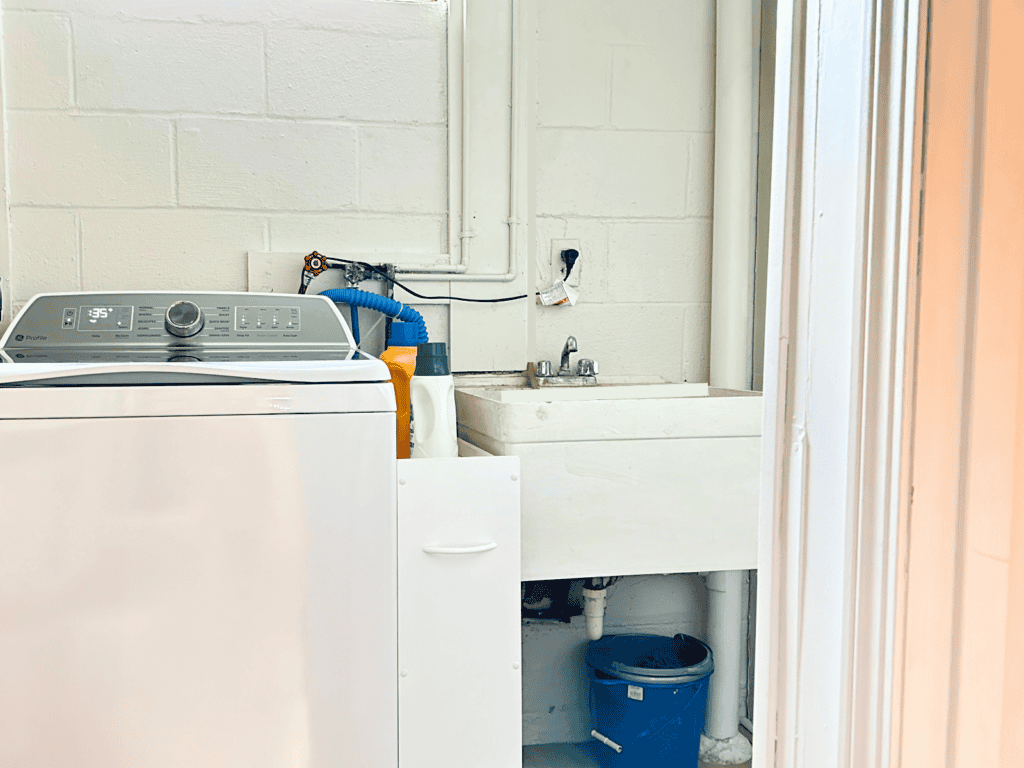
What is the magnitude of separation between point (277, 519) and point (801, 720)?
71 cm

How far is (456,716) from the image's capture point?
3.91 ft

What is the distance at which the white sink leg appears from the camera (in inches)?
69.2

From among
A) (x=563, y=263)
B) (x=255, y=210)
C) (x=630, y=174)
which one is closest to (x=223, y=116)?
(x=255, y=210)

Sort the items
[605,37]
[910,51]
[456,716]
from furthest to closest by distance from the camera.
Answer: [605,37] → [456,716] → [910,51]

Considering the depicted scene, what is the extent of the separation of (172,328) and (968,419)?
4.00ft

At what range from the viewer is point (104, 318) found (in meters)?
1.33

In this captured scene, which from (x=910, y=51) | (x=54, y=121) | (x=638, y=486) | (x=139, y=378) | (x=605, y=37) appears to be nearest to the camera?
(x=910, y=51)

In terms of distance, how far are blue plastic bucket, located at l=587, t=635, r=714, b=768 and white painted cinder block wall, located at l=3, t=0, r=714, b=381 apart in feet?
2.16

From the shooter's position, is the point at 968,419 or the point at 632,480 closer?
the point at 968,419

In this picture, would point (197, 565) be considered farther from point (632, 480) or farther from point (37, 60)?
point (37, 60)

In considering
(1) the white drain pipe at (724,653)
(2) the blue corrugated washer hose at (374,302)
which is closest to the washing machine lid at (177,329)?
(2) the blue corrugated washer hose at (374,302)

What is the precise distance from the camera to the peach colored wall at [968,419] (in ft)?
1.23

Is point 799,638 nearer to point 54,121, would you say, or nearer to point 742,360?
point 742,360

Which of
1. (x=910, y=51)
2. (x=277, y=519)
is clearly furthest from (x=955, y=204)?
(x=277, y=519)
